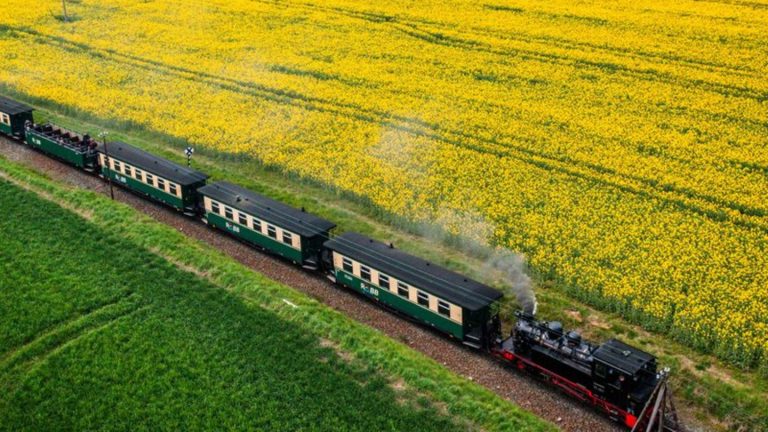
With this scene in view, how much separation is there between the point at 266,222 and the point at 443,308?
37.0 feet

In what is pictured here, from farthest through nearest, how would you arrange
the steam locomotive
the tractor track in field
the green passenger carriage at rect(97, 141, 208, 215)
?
the green passenger carriage at rect(97, 141, 208, 215) < the tractor track in field < the steam locomotive

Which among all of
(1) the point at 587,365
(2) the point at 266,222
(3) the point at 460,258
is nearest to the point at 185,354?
(2) the point at 266,222

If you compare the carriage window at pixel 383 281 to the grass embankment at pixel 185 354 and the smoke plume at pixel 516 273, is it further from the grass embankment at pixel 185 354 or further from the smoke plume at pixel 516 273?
the smoke plume at pixel 516 273

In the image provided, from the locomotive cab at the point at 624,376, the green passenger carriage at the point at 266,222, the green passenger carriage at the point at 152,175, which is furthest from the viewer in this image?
the green passenger carriage at the point at 152,175

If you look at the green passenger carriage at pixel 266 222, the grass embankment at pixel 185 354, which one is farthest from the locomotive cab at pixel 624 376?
the green passenger carriage at pixel 266 222

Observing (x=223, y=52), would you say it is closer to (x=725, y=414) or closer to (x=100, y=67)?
(x=100, y=67)

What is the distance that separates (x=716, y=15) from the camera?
77.3 metres

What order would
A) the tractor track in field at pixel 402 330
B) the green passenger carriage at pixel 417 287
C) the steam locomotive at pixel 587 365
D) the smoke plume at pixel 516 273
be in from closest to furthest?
the steam locomotive at pixel 587 365 < the tractor track in field at pixel 402 330 < the green passenger carriage at pixel 417 287 < the smoke plume at pixel 516 273

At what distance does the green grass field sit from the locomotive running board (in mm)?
6705

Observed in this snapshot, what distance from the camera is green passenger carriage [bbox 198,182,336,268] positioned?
119 ft

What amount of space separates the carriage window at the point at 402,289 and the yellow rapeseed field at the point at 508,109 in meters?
7.97

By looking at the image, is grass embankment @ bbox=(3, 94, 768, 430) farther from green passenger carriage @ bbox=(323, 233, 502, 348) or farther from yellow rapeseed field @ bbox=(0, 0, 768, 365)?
green passenger carriage @ bbox=(323, 233, 502, 348)

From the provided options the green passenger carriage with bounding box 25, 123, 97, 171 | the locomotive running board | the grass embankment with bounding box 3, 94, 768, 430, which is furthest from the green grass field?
the green passenger carriage with bounding box 25, 123, 97, 171

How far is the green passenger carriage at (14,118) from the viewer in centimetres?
5297
